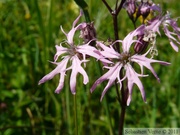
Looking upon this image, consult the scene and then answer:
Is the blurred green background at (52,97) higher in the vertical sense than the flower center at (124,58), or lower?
lower

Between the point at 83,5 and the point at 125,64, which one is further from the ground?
the point at 83,5

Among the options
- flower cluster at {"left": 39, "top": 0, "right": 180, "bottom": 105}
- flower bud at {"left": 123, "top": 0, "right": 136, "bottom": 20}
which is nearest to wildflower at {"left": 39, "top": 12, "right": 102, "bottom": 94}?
flower cluster at {"left": 39, "top": 0, "right": 180, "bottom": 105}

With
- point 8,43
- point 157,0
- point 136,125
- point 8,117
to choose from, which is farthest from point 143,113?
point 157,0

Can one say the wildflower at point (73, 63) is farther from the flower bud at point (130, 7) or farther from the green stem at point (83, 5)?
the flower bud at point (130, 7)

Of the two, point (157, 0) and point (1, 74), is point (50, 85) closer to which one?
point (1, 74)

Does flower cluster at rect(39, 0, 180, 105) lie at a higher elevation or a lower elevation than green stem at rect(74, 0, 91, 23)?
lower

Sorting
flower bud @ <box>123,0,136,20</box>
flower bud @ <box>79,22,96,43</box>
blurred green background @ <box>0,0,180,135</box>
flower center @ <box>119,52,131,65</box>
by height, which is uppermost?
flower bud @ <box>123,0,136,20</box>

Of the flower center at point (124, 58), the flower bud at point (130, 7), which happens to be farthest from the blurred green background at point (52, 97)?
the flower center at point (124, 58)

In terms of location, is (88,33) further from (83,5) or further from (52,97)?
(52,97)

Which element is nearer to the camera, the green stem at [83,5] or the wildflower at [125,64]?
the wildflower at [125,64]

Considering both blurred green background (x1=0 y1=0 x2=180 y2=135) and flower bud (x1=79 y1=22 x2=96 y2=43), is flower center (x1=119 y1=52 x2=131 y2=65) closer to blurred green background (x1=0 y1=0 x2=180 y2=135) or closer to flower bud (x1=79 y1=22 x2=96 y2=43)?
flower bud (x1=79 y1=22 x2=96 y2=43)

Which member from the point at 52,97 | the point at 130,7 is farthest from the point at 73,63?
the point at 52,97
